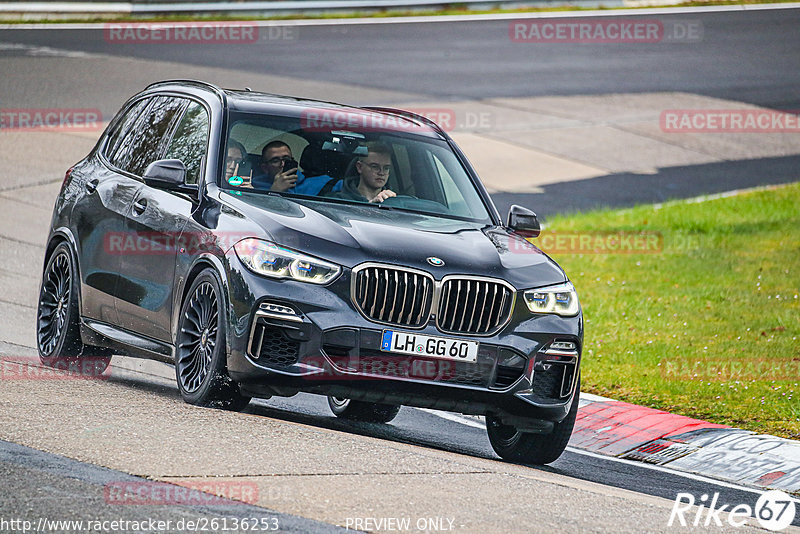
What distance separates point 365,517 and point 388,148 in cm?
371

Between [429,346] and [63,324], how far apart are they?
10.6ft

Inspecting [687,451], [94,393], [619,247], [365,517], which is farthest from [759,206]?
[365,517]

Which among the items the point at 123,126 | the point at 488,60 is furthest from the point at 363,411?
the point at 488,60

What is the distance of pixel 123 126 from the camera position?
32.1ft

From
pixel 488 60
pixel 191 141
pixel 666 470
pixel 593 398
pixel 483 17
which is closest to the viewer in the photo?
pixel 191 141

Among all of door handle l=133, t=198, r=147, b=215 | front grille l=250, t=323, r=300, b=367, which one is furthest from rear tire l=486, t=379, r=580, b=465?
door handle l=133, t=198, r=147, b=215

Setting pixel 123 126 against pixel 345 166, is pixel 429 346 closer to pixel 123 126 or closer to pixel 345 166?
pixel 345 166

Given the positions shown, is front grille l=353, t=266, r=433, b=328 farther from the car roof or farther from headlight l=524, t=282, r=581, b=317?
the car roof

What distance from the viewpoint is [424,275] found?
7.32m

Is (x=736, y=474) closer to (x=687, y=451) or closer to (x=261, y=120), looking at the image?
(x=687, y=451)

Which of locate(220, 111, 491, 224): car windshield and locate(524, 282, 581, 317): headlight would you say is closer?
locate(524, 282, 581, 317): headlight

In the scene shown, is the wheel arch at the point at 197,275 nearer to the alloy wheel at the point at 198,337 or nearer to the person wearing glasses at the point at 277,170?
the alloy wheel at the point at 198,337

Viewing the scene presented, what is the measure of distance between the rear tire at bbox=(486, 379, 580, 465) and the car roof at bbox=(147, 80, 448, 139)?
211cm

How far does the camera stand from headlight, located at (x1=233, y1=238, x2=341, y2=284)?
7.22 metres
